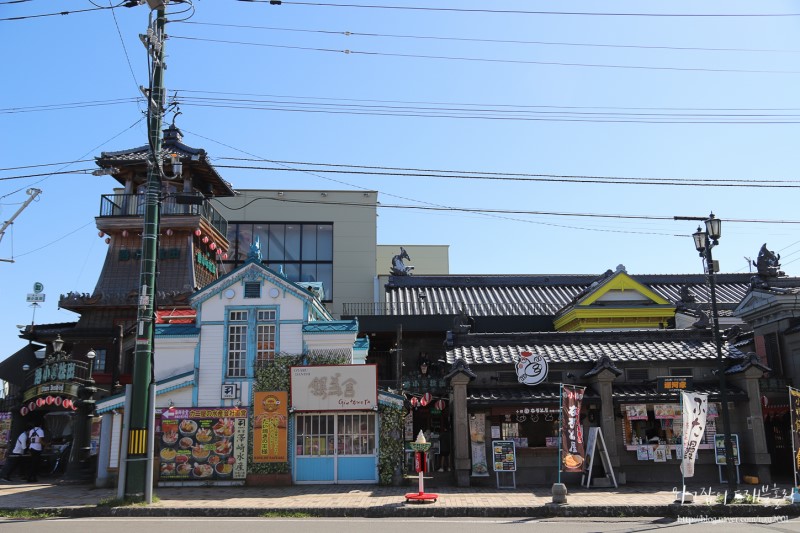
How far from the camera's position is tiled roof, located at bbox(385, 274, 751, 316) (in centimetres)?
3425

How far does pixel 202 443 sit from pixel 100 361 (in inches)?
472

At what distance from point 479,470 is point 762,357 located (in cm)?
1190

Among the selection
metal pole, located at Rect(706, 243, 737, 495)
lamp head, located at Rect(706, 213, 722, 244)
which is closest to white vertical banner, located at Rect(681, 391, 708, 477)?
metal pole, located at Rect(706, 243, 737, 495)

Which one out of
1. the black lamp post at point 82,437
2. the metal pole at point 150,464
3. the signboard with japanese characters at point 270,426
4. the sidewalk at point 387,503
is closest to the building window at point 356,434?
the sidewalk at point 387,503

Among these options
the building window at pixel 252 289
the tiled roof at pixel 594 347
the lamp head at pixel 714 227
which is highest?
the lamp head at pixel 714 227

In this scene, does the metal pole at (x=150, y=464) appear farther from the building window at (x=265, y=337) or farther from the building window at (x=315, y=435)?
the building window at (x=315, y=435)

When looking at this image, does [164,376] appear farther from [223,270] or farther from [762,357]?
[762,357]

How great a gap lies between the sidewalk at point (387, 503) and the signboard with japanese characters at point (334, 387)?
8.11ft

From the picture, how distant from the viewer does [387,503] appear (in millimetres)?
16703

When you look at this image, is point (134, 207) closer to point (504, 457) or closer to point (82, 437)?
point (82, 437)

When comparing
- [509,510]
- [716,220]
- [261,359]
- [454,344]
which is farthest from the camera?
[454,344]

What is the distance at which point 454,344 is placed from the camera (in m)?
23.1

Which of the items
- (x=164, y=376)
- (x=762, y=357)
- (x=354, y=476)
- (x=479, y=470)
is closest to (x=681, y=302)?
(x=762, y=357)

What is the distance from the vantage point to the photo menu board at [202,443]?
67.5 feet
